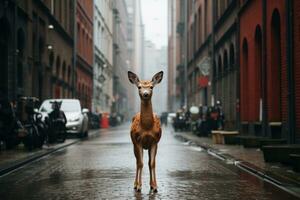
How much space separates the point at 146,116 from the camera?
988 cm

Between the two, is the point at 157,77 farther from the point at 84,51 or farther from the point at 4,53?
the point at 84,51

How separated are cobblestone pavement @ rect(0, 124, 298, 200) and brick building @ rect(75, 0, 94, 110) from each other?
35083 mm

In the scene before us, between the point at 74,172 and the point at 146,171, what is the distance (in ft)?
5.13

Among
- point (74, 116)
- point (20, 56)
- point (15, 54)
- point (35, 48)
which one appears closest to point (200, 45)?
point (35, 48)

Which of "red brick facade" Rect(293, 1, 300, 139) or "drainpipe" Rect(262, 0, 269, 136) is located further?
"drainpipe" Rect(262, 0, 269, 136)

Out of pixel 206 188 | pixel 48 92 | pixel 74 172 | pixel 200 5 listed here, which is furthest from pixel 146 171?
pixel 200 5

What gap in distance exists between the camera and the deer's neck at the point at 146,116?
9883mm

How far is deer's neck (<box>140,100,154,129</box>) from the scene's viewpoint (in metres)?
9.88

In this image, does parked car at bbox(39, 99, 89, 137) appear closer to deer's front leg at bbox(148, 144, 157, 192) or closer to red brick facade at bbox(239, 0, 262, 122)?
red brick facade at bbox(239, 0, 262, 122)

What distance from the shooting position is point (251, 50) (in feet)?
88.8

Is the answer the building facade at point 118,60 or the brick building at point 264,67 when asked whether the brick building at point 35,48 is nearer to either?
the brick building at point 264,67

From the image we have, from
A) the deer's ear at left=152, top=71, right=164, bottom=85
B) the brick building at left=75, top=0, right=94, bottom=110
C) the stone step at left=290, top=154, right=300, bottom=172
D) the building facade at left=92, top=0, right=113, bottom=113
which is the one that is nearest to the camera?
the deer's ear at left=152, top=71, right=164, bottom=85

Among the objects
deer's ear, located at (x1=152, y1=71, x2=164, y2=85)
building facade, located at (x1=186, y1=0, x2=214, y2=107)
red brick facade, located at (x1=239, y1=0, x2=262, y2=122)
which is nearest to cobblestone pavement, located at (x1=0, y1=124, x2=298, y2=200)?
deer's ear, located at (x1=152, y1=71, x2=164, y2=85)

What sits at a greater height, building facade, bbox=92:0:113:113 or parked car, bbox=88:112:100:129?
building facade, bbox=92:0:113:113
